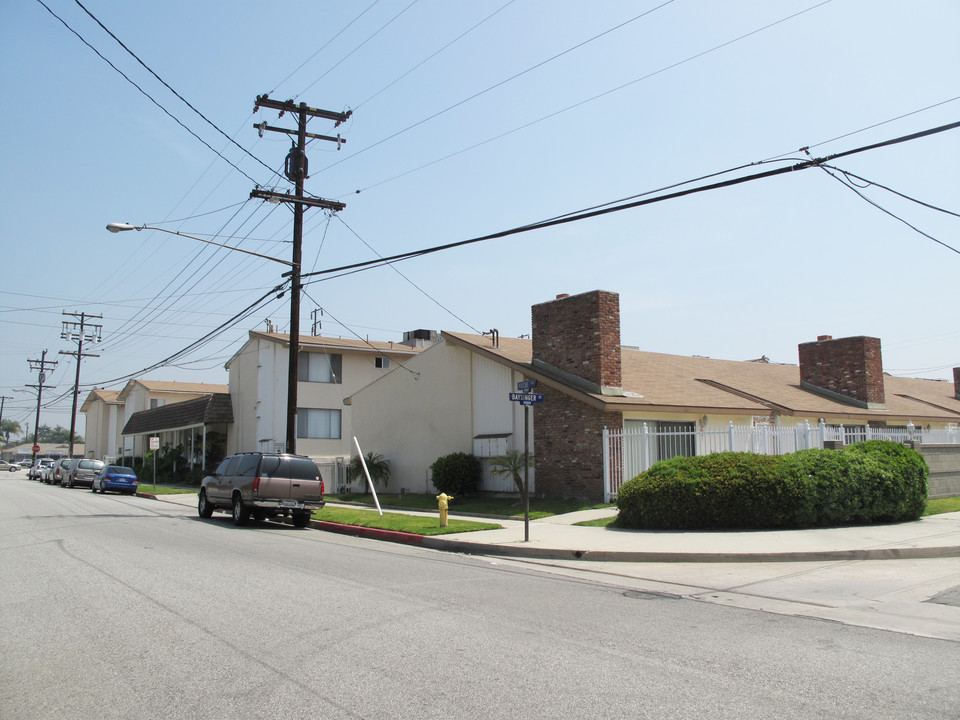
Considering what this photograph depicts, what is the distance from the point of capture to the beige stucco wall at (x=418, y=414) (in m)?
25.1

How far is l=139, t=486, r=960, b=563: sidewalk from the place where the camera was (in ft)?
40.5

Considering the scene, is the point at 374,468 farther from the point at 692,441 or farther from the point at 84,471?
the point at 84,471

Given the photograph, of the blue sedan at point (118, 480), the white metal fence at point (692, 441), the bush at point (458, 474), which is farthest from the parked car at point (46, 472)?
the white metal fence at point (692, 441)

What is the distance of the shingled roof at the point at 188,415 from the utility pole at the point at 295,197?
20151 mm

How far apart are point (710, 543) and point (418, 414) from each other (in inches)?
599

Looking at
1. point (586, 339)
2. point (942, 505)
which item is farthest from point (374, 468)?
point (942, 505)

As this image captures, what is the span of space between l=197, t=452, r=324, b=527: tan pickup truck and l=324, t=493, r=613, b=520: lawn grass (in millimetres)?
4043

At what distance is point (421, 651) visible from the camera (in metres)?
6.54

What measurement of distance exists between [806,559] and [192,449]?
1582 inches

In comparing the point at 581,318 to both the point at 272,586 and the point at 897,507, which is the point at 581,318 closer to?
the point at 897,507

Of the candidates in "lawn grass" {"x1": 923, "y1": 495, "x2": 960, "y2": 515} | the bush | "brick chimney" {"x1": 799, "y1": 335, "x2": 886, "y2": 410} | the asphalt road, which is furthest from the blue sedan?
"lawn grass" {"x1": 923, "y1": 495, "x2": 960, "y2": 515}

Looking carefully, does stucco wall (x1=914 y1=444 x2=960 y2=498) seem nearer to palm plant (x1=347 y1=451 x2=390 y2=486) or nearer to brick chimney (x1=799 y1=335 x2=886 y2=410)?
brick chimney (x1=799 y1=335 x2=886 y2=410)

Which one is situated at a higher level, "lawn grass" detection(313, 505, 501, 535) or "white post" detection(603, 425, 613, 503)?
"white post" detection(603, 425, 613, 503)

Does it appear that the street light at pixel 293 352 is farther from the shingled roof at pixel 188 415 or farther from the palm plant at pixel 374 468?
the shingled roof at pixel 188 415
